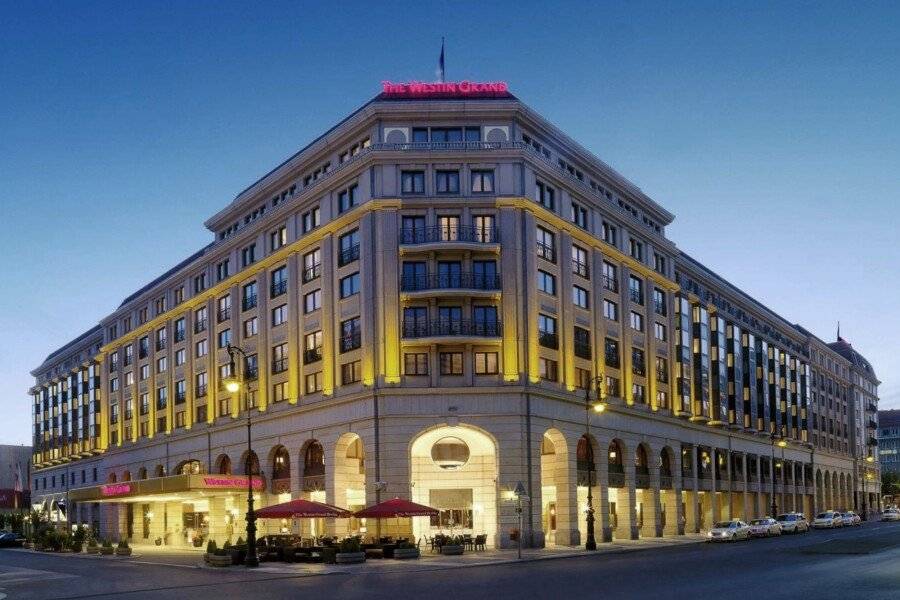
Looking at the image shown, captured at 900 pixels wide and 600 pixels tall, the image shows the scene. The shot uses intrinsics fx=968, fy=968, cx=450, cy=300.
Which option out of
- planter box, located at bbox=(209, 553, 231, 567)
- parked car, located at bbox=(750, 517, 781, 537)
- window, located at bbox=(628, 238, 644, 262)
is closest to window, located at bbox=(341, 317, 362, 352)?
planter box, located at bbox=(209, 553, 231, 567)

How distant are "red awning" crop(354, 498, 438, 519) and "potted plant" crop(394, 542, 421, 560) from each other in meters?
1.72

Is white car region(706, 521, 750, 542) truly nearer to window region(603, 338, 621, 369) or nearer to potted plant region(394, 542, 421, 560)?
window region(603, 338, 621, 369)

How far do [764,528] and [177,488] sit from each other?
43.9m

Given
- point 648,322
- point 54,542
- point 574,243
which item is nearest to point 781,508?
point 648,322

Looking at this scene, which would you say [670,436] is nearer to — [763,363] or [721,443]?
[721,443]

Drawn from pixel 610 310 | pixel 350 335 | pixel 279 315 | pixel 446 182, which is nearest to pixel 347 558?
pixel 350 335

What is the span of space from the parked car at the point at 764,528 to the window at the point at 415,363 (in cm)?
2974

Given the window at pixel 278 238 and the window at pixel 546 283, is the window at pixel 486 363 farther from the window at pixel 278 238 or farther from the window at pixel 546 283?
the window at pixel 278 238

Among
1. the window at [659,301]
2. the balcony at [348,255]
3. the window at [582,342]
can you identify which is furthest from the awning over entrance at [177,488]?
the window at [659,301]

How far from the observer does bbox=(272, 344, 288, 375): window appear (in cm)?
7106

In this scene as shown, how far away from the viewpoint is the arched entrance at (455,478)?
197ft

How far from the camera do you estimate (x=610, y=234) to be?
244ft

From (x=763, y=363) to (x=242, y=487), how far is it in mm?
68295

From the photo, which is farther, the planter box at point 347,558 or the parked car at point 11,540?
the parked car at point 11,540
